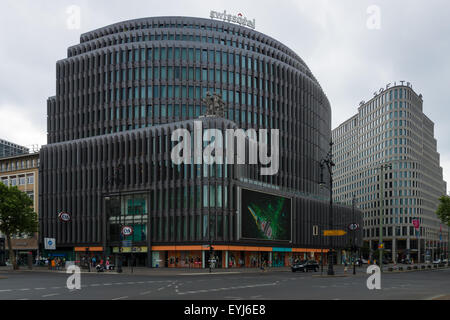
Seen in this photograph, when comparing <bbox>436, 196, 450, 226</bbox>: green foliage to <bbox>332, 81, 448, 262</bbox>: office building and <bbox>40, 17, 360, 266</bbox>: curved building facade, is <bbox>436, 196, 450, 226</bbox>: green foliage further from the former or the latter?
<bbox>332, 81, 448, 262</bbox>: office building

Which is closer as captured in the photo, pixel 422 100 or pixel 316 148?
pixel 316 148

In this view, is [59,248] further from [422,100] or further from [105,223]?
[422,100]

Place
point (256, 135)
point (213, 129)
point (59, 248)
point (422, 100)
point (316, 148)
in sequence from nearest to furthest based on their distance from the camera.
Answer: point (213, 129) → point (59, 248) → point (256, 135) → point (316, 148) → point (422, 100)

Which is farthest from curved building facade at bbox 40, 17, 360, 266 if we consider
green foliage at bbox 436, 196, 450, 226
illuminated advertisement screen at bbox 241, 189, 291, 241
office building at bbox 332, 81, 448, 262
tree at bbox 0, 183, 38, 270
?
office building at bbox 332, 81, 448, 262

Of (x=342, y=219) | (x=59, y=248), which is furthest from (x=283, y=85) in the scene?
(x=59, y=248)

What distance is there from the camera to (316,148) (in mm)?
126125

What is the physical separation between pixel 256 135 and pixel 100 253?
118ft

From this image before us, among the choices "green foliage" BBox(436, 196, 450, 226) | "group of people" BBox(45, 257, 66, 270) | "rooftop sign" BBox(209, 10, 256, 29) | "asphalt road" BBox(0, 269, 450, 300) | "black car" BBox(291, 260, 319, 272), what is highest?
"rooftop sign" BBox(209, 10, 256, 29)

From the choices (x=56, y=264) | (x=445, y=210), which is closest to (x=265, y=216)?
(x=56, y=264)

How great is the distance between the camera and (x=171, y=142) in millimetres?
85000

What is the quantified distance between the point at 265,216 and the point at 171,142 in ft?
63.1

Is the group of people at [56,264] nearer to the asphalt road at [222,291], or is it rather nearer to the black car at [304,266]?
the black car at [304,266]

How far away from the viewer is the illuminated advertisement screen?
84875 millimetres

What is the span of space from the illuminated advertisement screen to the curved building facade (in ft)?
0.97
